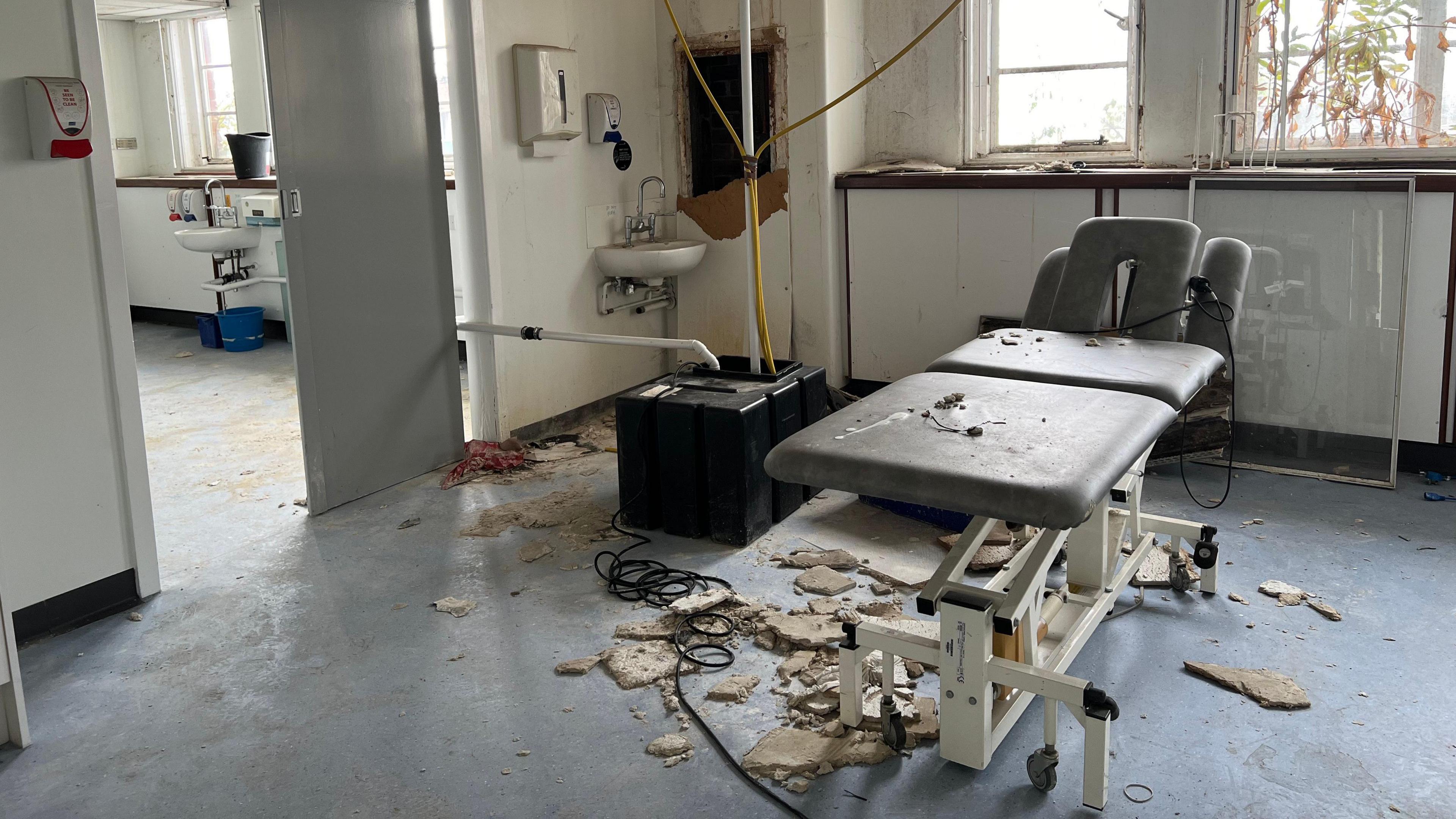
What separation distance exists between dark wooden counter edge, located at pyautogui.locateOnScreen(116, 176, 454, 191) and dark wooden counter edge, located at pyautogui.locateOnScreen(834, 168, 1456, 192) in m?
2.86

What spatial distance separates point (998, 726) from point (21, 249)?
2.85 metres

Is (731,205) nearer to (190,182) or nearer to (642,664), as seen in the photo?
(642,664)

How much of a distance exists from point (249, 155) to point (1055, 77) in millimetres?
5003

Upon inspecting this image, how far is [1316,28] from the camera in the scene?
4461mm

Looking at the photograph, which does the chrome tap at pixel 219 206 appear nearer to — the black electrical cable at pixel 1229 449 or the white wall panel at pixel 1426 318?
the black electrical cable at pixel 1229 449

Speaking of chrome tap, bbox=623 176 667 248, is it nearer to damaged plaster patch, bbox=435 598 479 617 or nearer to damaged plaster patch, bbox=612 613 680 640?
damaged plaster patch, bbox=435 598 479 617

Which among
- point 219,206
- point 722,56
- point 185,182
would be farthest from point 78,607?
point 185,182

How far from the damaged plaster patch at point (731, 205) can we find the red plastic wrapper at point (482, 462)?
155 centimetres

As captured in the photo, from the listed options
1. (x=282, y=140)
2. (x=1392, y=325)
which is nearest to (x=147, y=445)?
(x=282, y=140)

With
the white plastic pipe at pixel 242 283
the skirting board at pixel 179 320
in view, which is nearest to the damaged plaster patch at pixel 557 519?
the white plastic pipe at pixel 242 283

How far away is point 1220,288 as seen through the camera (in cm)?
330

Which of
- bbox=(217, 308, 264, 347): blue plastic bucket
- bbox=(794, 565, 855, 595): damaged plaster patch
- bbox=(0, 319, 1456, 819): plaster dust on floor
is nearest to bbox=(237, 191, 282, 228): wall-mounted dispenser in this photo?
bbox=(217, 308, 264, 347): blue plastic bucket

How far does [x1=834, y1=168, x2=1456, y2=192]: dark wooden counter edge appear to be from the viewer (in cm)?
397

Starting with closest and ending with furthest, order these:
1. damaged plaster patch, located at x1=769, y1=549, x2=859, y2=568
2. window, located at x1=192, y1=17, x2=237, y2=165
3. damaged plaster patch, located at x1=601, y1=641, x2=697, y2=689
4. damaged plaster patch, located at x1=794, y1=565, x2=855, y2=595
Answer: damaged plaster patch, located at x1=601, y1=641, x2=697, y2=689 → damaged plaster patch, located at x1=794, y1=565, x2=855, y2=595 → damaged plaster patch, located at x1=769, y1=549, x2=859, y2=568 → window, located at x1=192, y1=17, x2=237, y2=165
